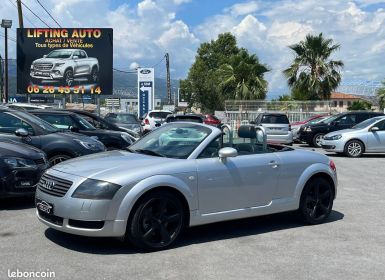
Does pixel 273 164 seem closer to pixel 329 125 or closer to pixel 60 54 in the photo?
pixel 329 125

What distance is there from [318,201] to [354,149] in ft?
36.0

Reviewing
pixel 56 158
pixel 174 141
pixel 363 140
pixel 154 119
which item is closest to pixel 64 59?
pixel 154 119

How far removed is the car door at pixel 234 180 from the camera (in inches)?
243

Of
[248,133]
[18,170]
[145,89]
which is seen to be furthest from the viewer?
[145,89]

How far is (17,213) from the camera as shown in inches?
300

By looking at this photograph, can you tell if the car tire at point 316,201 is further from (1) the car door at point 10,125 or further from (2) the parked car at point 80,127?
(2) the parked car at point 80,127

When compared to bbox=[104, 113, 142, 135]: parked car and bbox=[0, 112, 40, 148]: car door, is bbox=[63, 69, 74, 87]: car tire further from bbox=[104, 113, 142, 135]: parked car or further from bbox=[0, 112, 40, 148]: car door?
bbox=[0, 112, 40, 148]: car door

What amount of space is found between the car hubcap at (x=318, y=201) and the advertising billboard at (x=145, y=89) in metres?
31.7

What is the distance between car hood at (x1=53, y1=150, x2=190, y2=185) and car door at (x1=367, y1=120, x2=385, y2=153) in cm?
1302

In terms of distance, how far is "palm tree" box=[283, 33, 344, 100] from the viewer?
34312 mm

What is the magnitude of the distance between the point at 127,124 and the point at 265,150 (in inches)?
621

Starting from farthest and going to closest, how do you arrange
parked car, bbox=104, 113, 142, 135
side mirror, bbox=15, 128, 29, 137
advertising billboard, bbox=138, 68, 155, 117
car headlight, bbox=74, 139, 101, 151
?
advertising billboard, bbox=138, 68, 155, 117 → parked car, bbox=104, 113, 142, 135 → car headlight, bbox=74, 139, 101, 151 → side mirror, bbox=15, 128, 29, 137

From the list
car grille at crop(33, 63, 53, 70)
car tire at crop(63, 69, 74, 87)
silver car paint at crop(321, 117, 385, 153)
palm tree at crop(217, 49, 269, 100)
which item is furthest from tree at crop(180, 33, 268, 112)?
silver car paint at crop(321, 117, 385, 153)

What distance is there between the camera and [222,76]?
40312 mm
